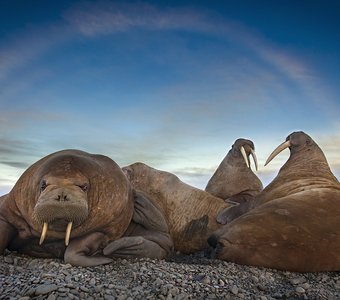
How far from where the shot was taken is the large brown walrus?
693 cm

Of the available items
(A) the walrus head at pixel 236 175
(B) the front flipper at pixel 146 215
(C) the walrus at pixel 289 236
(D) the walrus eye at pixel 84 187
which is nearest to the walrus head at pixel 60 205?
(D) the walrus eye at pixel 84 187

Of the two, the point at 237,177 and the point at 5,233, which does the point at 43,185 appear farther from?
the point at 237,177

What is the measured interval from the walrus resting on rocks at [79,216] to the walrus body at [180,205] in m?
1.42

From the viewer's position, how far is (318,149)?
28.0 feet

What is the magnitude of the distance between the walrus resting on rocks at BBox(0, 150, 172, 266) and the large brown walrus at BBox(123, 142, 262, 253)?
1420 mm

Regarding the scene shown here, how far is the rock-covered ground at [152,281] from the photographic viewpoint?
3.46m

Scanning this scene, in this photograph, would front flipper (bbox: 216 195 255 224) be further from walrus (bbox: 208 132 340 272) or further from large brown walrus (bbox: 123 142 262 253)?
walrus (bbox: 208 132 340 272)

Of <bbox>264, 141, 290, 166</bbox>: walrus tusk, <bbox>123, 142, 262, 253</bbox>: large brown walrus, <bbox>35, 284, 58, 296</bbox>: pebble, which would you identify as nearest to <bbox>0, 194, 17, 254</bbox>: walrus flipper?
<bbox>35, 284, 58, 296</bbox>: pebble

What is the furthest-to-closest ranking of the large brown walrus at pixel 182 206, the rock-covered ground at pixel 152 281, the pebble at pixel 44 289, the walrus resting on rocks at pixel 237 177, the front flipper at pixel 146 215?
the walrus resting on rocks at pixel 237 177, the large brown walrus at pixel 182 206, the front flipper at pixel 146 215, the rock-covered ground at pixel 152 281, the pebble at pixel 44 289

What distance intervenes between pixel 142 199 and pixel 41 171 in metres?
1.43

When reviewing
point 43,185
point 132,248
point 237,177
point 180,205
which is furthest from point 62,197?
point 237,177

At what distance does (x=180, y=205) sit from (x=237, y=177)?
2.30m

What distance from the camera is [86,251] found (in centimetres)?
478

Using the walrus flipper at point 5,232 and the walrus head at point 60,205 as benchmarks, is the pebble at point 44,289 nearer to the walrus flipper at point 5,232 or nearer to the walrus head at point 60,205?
the walrus head at point 60,205
